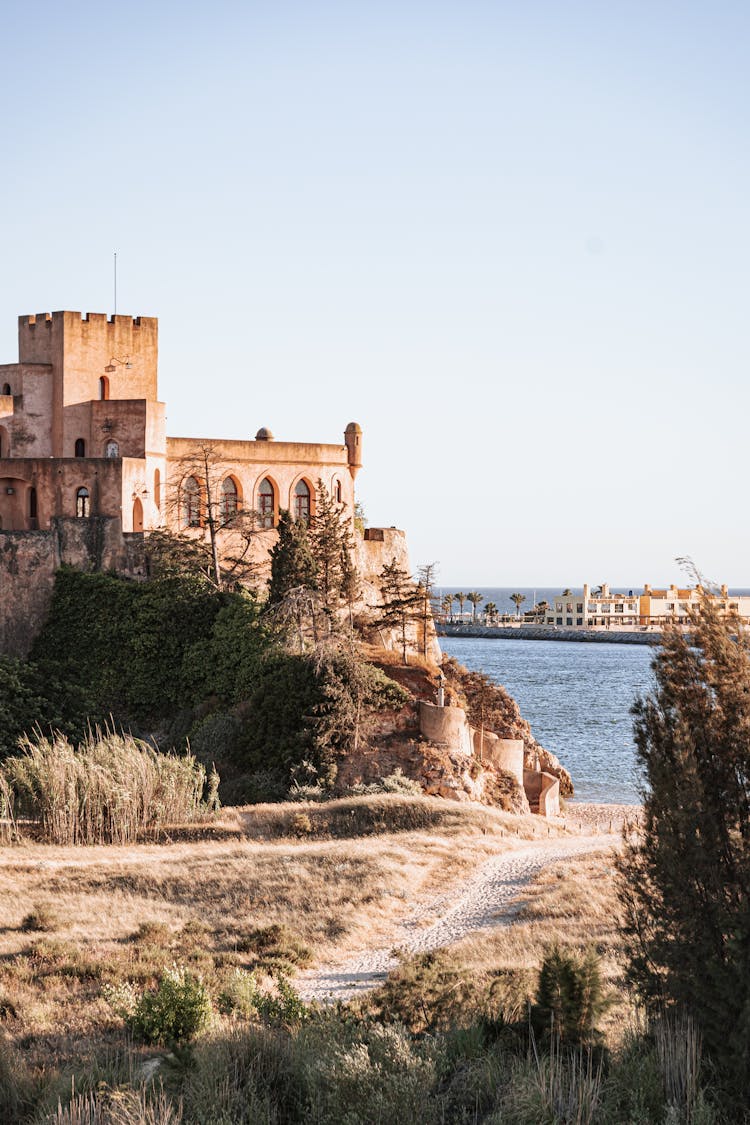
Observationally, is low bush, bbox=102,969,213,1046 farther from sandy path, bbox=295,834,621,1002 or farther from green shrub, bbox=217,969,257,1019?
sandy path, bbox=295,834,621,1002

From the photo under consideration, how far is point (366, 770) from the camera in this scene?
1126 inches

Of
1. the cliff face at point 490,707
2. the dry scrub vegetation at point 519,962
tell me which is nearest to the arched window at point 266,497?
the cliff face at point 490,707

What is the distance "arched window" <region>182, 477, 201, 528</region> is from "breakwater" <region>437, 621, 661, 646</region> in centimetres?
10588

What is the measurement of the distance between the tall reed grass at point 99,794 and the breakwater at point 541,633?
11851 centimetres

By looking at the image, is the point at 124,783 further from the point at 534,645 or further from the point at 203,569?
the point at 534,645

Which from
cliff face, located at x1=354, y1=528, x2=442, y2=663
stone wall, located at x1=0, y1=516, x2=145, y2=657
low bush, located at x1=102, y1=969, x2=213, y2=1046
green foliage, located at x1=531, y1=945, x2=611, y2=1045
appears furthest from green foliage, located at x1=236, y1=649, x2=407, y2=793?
green foliage, located at x1=531, y1=945, x2=611, y2=1045

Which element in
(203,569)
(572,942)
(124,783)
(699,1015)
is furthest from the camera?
(203,569)

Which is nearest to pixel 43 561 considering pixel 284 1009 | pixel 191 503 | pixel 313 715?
pixel 191 503

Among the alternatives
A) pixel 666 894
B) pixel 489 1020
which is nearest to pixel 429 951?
pixel 489 1020

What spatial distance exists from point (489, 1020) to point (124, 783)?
1523 cm

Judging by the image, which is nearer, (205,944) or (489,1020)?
(489,1020)

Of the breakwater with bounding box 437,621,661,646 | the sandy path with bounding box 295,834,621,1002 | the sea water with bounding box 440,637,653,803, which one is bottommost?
the sea water with bounding box 440,637,653,803

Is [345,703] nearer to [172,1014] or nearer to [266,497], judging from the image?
[266,497]

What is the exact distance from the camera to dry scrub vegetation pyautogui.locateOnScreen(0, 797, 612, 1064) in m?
13.2
